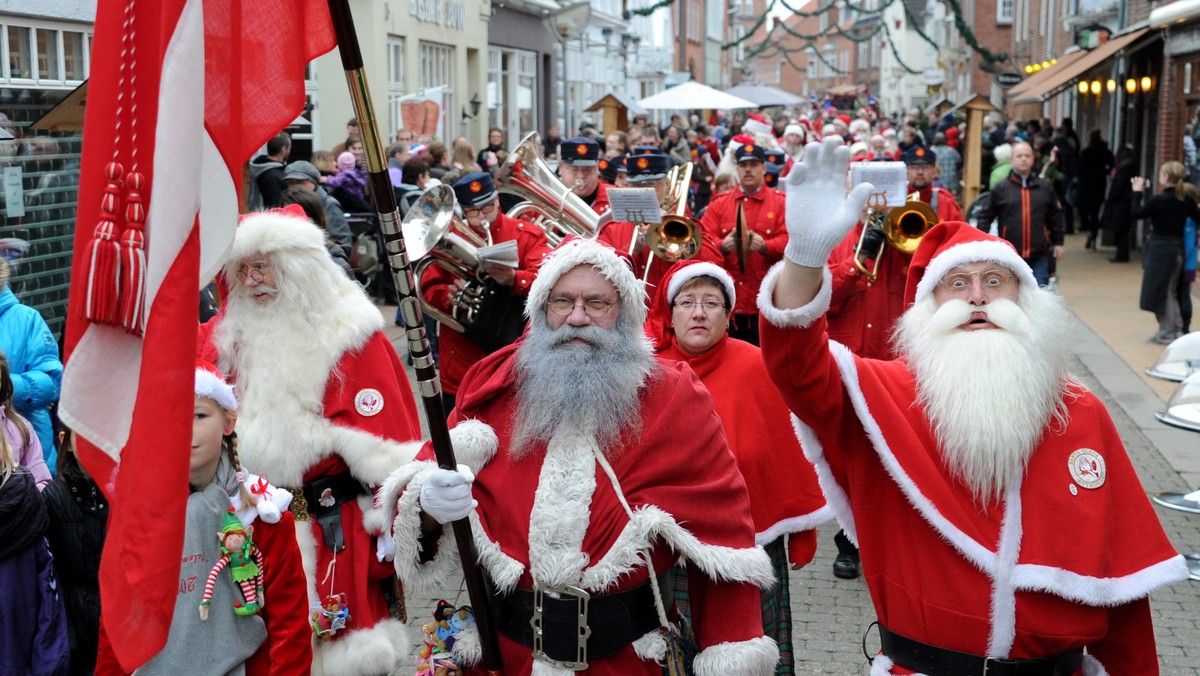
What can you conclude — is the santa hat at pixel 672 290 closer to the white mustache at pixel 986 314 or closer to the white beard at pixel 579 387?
the white beard at pixel 579 387

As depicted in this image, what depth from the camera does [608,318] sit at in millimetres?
3785

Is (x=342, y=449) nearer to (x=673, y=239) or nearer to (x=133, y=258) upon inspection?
(x=133, y=258)

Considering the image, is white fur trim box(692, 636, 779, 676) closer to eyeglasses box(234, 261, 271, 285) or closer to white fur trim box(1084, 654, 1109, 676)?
white fur trim box(1084, 654, 1109, 676)

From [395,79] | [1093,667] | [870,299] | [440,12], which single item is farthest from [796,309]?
[440,12]

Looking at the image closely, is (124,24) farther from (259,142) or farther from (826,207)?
(826,207)

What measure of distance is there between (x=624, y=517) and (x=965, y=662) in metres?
0.95

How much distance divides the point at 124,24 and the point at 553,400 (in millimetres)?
1537

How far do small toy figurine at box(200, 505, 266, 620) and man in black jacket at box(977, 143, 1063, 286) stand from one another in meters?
9.83

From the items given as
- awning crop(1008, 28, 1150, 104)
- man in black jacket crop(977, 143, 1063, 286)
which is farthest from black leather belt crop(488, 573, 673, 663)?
awning crop(1008, 28, 1150, 104)

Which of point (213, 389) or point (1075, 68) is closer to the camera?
point (213, 389)

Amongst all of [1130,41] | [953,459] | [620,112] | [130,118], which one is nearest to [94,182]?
[130,118]

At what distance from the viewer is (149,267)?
97.2 inches

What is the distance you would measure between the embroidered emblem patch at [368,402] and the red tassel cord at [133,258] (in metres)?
2.50

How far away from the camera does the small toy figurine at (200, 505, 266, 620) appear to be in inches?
148
